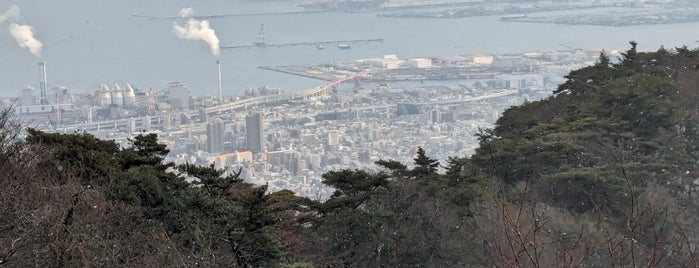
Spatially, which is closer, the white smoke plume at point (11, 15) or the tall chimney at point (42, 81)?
the tall chimney at point (42, 81)

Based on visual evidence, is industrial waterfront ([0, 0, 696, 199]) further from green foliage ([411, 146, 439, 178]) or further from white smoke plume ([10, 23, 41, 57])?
green foliage ([411, 146, 439, 178])

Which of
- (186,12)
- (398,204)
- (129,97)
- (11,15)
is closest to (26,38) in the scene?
(11,15)

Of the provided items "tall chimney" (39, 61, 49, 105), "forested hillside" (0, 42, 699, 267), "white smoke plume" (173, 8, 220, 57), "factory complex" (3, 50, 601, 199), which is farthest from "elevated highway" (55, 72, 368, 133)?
"forested hillside" (0, 42, 699, 267)

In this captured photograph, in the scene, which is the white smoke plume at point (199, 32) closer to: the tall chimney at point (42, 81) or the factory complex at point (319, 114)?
the factory complex at point (319, 114)

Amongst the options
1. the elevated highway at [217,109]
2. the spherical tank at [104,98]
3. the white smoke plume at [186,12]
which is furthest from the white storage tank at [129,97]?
the white smoke plume at [186,12]

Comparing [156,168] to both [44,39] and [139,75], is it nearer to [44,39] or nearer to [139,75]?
[139,75]

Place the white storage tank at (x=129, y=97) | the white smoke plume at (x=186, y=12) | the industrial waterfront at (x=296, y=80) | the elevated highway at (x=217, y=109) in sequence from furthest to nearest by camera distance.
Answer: the white smoke plume at (x=186, y=12), the white storage tank at (x=129, y=97), the elevated highway at (x=217, y=109), the industrial waterfront at (x=296, y=80)

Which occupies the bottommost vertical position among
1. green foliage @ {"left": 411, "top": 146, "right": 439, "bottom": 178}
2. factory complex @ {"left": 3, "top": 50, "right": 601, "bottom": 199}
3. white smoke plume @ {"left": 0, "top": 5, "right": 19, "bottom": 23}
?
factory complex @ {"left": 3, "top": 50, "right": 601, "bottom": 199}

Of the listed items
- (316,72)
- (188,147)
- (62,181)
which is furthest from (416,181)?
(316,72)
